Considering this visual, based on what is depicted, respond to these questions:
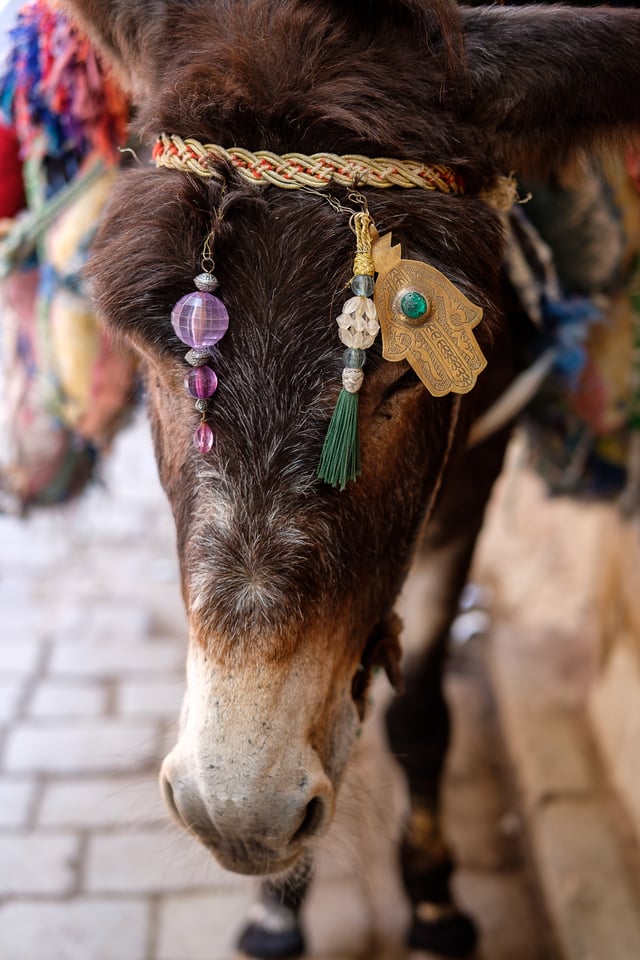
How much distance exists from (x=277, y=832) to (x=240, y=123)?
3.34 ft

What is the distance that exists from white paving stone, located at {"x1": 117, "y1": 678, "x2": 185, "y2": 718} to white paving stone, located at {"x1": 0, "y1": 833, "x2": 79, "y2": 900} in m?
0.65

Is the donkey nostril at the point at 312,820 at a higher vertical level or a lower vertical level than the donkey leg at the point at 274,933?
higher

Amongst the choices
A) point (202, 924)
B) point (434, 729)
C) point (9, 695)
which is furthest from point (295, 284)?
point (9, 695)

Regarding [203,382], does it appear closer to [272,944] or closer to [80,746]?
[272,944]

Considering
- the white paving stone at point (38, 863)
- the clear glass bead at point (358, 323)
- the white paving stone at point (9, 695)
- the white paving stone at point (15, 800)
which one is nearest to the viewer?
the clear glass bead at point (358, 323)

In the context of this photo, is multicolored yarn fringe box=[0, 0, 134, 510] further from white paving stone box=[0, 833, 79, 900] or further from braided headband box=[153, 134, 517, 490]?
white paving stone box=[0, 833, 79, 900]

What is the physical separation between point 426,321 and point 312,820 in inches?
29.9

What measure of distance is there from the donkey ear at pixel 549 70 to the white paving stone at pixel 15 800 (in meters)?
2.52

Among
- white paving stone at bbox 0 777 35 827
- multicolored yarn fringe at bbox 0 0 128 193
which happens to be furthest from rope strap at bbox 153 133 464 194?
white paving stone at bbox 0 777 35 827

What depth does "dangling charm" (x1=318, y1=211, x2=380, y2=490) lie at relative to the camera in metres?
1.21

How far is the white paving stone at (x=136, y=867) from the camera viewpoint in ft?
8.73

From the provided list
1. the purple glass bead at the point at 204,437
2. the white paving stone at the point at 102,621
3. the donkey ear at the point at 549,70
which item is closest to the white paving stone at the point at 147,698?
the white paving stone at the point at 102,621

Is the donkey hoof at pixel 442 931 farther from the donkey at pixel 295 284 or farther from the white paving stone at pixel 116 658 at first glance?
the white paving stone at pixel 116 658

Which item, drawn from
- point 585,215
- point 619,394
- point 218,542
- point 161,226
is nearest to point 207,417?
point 218,542
